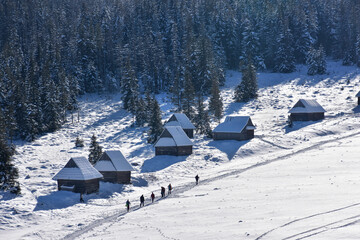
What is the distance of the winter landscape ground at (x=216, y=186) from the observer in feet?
83.2

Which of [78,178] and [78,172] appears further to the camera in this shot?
[78,172]

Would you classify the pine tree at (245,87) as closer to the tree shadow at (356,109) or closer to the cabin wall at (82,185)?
the tree shadow at (356,109)

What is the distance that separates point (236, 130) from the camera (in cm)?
6450

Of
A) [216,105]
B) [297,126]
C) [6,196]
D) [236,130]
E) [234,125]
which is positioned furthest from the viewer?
[216,105]

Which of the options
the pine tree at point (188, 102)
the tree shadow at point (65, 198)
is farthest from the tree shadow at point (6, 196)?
the pine tree at point (188, 102)

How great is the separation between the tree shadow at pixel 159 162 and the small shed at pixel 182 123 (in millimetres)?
10494

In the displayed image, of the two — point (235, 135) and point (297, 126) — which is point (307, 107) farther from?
point (235, 135)

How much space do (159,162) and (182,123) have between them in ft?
45.1

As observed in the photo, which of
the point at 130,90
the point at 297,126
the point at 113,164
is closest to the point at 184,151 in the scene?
the point at 113,164

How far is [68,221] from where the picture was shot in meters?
31.4

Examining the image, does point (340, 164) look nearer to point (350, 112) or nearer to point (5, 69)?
point (350, 112)

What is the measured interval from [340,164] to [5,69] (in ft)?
213

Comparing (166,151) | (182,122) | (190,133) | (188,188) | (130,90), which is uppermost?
(130,90)

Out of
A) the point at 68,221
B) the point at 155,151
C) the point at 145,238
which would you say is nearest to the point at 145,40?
the point at 155,151
